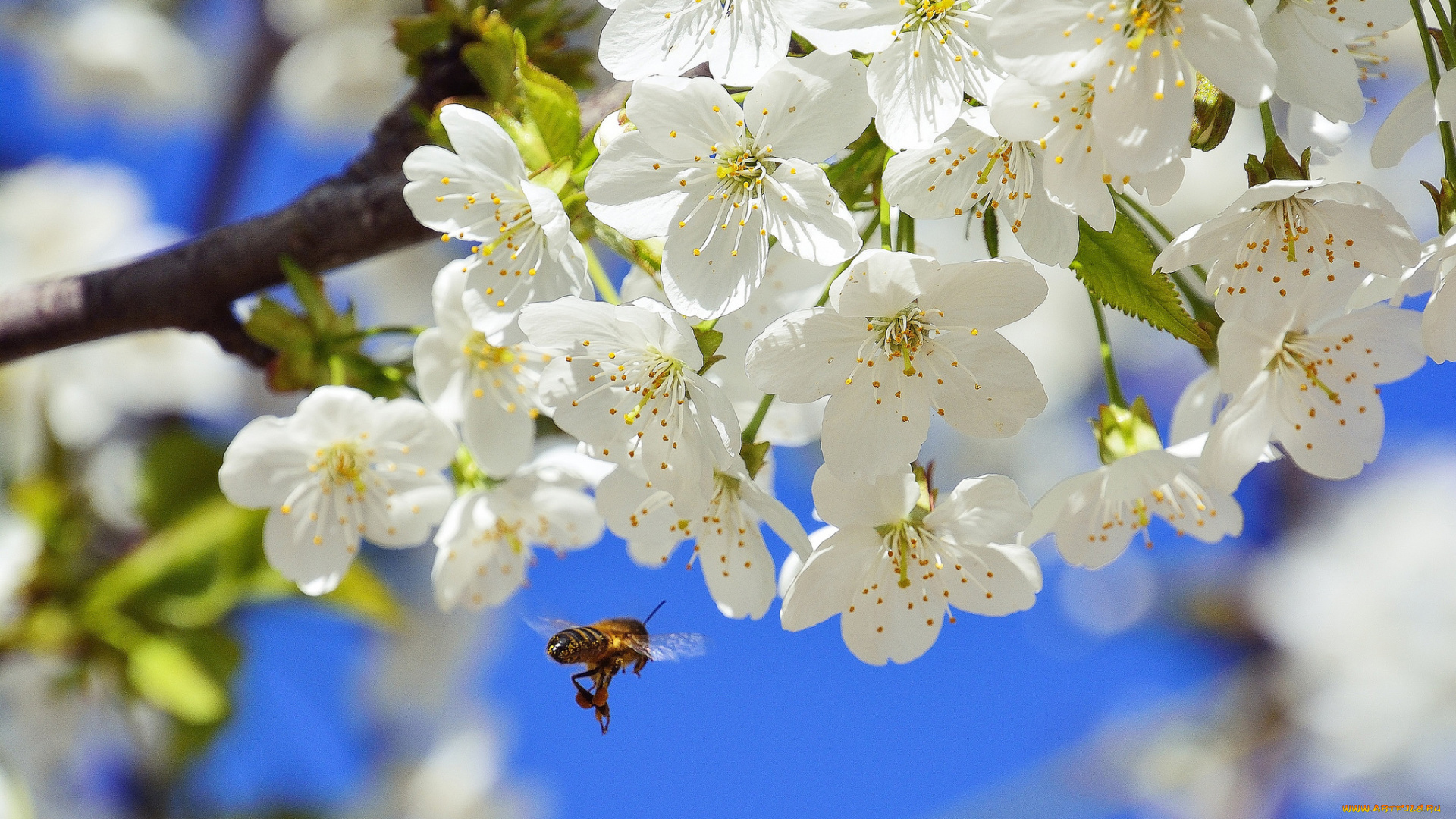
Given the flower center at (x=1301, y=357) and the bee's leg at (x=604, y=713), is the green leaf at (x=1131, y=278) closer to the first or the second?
the flower center at (x=1301, y=357)

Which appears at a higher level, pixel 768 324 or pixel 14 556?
pixel 768 324

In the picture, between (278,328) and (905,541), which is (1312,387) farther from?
(278,328)

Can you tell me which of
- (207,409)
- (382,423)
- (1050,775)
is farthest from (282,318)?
(1050,775)

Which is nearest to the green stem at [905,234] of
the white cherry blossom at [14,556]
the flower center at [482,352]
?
the flower center at [482,352]

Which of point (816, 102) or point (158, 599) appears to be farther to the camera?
point (158, 599)

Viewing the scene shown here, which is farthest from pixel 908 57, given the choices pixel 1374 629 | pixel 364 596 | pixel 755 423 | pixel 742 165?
pixel 1374 629

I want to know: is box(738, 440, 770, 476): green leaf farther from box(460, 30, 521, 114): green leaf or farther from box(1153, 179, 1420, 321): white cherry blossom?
box(460, 30, 521, 114): green leaf

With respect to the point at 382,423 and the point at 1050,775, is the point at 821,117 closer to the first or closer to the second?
the point at 382,423
